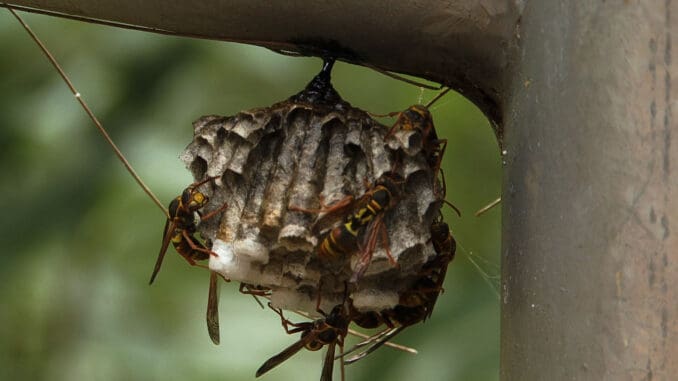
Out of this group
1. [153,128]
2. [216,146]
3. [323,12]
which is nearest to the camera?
[323,12]

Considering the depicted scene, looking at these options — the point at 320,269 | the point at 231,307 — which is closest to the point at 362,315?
the point at 320,269

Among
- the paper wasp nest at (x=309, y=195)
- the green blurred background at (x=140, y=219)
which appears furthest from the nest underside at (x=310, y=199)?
the green blurred background at (x=140, y=219)

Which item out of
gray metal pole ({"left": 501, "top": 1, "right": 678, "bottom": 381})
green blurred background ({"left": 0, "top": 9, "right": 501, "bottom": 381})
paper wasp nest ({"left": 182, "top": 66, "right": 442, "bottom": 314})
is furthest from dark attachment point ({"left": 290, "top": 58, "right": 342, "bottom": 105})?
green blurred background ({"left": 0, "top": 9, "right": 501, "bottom": 381})

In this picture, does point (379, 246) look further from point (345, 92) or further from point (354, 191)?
point (345, 92)

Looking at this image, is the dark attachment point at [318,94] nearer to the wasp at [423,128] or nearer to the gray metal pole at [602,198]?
the wasp at [423,128]

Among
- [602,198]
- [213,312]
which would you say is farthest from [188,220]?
[602,198]

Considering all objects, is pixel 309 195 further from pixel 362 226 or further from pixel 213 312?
pixel 213 312
